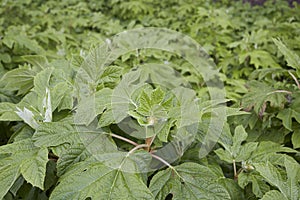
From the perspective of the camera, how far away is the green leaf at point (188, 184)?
109 cm

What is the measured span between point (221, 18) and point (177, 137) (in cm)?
313

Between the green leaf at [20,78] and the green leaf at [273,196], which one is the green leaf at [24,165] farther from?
the green leaf at [273,196]

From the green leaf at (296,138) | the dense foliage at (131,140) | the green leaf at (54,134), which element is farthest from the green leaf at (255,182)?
the green leaf at (54,134)

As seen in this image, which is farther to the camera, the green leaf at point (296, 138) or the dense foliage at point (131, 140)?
the green leaf at point (296, 138)

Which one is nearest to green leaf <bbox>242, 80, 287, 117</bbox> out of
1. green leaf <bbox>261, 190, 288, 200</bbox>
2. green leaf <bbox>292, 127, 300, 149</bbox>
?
green leaf <bbox>292, 127, 300, 149</bbox>

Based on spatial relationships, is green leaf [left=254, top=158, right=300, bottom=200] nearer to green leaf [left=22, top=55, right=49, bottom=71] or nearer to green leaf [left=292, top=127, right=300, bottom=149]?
green leaf [left=292, top=127, right=300, bottom=149]

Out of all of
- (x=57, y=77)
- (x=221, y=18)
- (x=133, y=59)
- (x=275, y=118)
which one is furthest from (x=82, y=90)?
(x=221, y=18)

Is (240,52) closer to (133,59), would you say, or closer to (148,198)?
(133,59)

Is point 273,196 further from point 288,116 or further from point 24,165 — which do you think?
point 24,165

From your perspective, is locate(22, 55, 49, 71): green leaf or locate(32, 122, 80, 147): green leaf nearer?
locate(32, 122, 80, 147): green leaf

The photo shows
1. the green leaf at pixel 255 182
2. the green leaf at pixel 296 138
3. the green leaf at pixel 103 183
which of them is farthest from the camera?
the green leaf at pixel 296 138

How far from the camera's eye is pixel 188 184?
1.12 meters

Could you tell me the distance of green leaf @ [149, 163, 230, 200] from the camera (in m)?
1.09

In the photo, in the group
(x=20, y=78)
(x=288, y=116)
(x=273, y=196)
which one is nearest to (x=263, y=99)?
(x=288, y=116)
